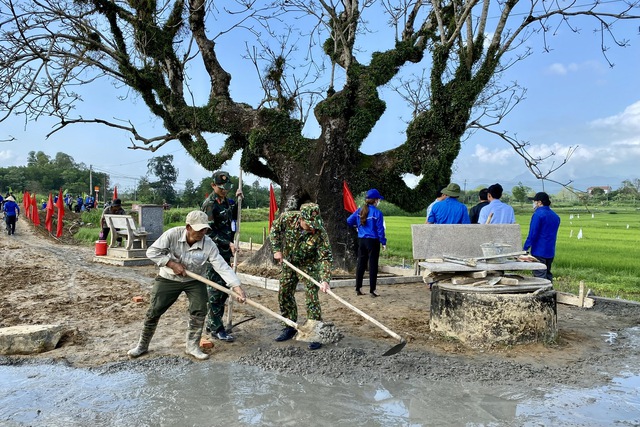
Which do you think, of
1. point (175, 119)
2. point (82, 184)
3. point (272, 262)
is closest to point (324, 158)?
point (272, 262)

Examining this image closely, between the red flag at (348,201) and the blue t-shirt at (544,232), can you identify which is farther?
the red flag at (348,201)

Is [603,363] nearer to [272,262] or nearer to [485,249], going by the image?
[485,249]

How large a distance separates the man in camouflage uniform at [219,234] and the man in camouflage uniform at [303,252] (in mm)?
647

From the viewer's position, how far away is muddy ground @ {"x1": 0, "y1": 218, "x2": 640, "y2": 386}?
5.06m

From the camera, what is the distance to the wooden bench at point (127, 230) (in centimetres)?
1383

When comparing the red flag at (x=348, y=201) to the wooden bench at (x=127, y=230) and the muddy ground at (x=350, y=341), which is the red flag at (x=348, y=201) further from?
the wooden bench at (x=127, y=230)

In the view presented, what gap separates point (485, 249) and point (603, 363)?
76.3 inches

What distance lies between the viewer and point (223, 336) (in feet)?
20.1

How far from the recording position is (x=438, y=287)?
6301mm

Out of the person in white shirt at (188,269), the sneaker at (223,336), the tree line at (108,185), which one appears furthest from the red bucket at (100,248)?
the tree line at (108,185)

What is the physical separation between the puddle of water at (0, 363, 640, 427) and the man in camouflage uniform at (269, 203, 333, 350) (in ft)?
3.78

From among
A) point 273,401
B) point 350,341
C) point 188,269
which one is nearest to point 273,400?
point 273,401

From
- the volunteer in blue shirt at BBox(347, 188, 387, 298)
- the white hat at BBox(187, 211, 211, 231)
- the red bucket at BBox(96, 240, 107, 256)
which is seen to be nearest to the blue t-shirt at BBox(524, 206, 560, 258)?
the volunteer in blue shirt at BBox(347, 188, 387, 298)

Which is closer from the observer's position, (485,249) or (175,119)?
(485,249)
